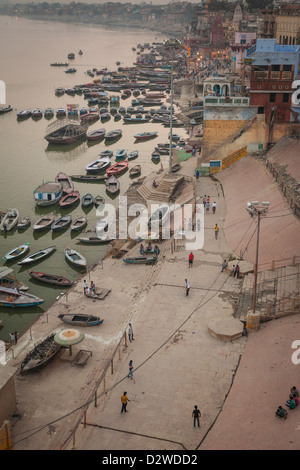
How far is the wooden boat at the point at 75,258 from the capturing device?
108ft

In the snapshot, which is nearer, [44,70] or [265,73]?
[265,73]

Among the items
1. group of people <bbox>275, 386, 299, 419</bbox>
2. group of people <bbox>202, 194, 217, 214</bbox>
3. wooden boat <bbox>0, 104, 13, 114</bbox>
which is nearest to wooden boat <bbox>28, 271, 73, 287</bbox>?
group of people <bbox>202, 194, 217, 214</bbox>

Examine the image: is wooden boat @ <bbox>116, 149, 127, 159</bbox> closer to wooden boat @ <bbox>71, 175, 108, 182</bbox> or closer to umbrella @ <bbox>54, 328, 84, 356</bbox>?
wooden boat @ <bbox>71, 175, 108, 182</bbox>

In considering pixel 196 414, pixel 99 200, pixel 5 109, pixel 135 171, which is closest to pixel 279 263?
pixel 196 414

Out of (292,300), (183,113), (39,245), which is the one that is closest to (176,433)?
(292,300)

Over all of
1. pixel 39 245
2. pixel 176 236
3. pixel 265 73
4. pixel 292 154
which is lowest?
pixel 39 245

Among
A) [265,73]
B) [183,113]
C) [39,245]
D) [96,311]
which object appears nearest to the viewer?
[96,311]

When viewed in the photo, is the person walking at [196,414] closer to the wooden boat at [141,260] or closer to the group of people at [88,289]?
the group of people at [88,289]

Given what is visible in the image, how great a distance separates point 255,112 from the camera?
43938mm

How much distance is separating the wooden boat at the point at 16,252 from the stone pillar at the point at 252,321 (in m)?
18.4

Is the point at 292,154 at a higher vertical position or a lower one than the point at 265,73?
lower

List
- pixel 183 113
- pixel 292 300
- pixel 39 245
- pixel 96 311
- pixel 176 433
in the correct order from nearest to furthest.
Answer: pixel 176 433 < pixel 292 300 < pixel 96 311 < pixel 39 245 < pixel 183 113

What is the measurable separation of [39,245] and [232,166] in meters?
17.9
